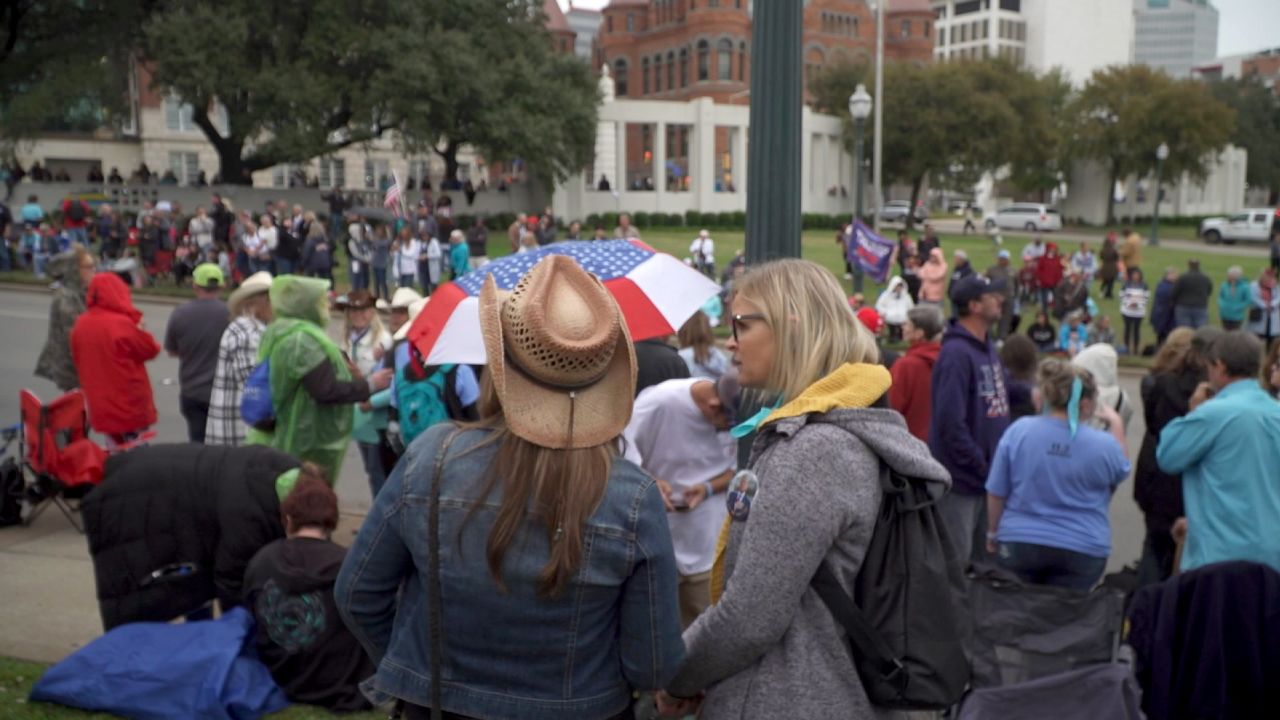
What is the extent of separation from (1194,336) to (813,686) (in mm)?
4859

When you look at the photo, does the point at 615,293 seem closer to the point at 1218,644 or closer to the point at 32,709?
the point at 1218,644

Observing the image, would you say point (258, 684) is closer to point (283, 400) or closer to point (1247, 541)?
point (283, 400)

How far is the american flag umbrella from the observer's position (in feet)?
14.8

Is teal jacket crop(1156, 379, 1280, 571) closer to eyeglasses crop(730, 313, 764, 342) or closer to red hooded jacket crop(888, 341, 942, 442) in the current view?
red hooded jacket crop(888, 341, 942, 442)

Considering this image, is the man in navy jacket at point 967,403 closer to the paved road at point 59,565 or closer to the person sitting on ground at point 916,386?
the person sitting on ground at point 916,386

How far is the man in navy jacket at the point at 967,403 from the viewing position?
228 inches

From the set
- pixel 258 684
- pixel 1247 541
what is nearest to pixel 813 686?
pixel 1247 541

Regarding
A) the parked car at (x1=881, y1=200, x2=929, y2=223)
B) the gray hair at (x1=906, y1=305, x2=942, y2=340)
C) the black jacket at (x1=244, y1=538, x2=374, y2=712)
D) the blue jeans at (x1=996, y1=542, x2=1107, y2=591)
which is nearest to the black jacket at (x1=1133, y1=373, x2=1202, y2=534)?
the blue jeans at (x1=996, y1=542, x2=1107, y2=591)

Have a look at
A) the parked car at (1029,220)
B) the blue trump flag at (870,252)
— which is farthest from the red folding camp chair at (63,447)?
the parked car at (1029,220)

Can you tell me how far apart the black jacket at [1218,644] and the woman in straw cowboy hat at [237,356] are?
17.0ft

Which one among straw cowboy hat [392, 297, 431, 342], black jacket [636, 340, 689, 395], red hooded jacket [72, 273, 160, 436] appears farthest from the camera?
red hooded jacket [72, 273, 160, 436]

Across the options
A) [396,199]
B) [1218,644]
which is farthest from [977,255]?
[1218,644]

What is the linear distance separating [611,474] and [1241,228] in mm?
55500

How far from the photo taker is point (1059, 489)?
17.1 ft
